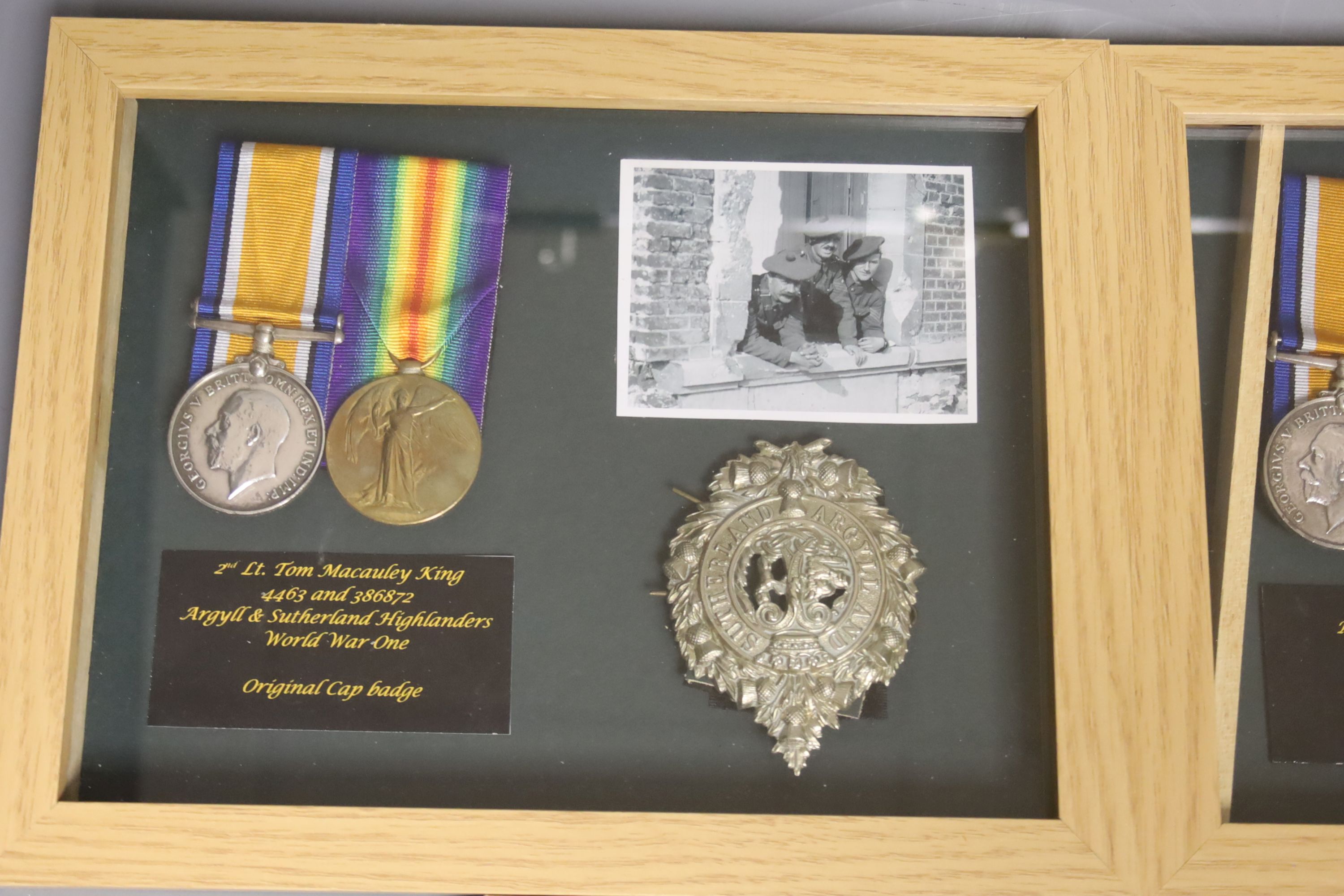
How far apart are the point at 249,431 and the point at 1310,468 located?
1.14m

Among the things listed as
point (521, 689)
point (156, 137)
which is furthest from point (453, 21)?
point (521, 689)

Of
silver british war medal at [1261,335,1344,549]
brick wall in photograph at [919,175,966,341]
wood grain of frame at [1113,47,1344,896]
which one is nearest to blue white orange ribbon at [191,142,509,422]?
brick wall in photograph at [919,175,966,341]

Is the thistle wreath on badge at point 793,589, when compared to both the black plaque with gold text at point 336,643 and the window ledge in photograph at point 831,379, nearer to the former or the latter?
the window ledge in photograph at point 831,379

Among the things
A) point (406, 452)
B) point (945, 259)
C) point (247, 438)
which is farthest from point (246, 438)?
point (945, 259)

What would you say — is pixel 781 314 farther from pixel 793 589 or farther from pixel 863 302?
pixel 793 589

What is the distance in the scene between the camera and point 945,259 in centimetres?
111

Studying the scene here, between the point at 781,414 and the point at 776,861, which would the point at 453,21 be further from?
the point at 776,861

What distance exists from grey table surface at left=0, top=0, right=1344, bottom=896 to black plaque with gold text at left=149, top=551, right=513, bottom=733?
61 centimetres

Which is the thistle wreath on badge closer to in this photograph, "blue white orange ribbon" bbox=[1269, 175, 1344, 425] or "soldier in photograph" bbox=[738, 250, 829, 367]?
"soldier in photograph" bbox=[738, 250, 829, 367]

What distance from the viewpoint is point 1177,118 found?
1.10 m

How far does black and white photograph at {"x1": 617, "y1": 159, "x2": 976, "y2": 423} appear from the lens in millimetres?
1093

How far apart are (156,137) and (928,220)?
859 mm

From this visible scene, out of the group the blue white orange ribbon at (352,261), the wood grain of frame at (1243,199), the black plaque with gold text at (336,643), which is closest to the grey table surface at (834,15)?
the wood grain of frame at (1243,199)

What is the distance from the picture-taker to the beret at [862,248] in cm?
111
